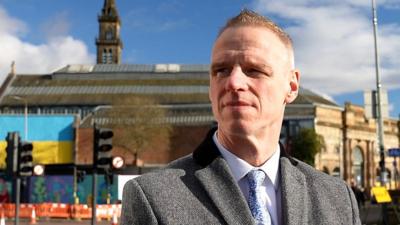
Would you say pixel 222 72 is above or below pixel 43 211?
above

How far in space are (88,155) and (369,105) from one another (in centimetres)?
4915

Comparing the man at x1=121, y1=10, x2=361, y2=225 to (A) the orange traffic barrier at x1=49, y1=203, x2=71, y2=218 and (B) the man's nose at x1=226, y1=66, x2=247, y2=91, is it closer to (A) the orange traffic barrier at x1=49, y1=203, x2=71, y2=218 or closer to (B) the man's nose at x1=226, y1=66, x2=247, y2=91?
(B) the man's nose at x1=226, y1=66, x2=247, y2=91

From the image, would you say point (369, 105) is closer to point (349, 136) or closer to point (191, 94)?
point (349, 136)

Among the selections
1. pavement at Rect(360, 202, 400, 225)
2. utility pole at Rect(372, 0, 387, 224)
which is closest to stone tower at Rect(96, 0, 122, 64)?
utility pole at Rect(372, 0, 387, 224)

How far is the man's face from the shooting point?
1797 mm

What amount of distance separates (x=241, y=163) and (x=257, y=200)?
0.14 meters

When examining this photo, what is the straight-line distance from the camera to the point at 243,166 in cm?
185

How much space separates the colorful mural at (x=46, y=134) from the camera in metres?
59.8

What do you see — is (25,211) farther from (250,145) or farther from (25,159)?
(250,145)

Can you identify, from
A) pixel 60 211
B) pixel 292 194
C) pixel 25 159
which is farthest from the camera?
pixel 60 211

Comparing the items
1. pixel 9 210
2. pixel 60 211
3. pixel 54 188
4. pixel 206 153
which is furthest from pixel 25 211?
pixel 206 153

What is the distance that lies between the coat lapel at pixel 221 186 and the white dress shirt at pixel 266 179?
0.10ft

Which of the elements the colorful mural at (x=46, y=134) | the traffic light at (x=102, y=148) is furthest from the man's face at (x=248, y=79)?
the colorful mural at (x=46, y=134)

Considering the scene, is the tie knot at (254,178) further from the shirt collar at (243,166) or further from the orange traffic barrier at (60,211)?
A: the orange traffic barrier at (60,211)
